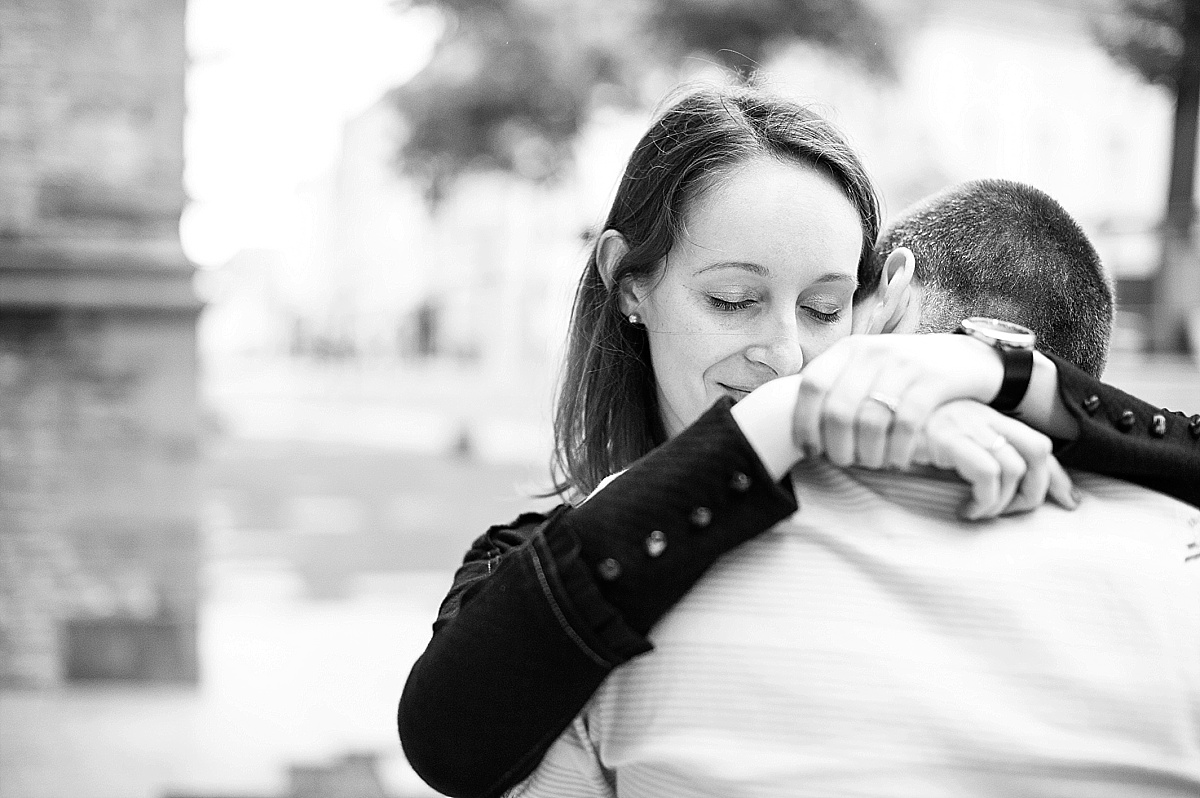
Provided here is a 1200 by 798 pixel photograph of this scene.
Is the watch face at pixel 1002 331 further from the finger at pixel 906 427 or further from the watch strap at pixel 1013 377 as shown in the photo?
the finger at pixel 906 427

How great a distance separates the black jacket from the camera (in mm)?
848

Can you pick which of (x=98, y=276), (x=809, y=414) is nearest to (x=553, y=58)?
(x=98, y=276)

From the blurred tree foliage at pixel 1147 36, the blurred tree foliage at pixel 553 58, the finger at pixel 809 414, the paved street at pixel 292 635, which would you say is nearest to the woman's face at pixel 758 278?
the finger at pixel 809 414

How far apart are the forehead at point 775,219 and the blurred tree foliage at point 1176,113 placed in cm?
1030

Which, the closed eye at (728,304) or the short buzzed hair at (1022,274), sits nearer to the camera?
the short buzzed hair at (1022,274)

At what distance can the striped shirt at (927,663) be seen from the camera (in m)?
0.82

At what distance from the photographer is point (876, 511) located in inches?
34.6

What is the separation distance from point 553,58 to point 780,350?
968 cm

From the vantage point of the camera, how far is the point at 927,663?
83cm

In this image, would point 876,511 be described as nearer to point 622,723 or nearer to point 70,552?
point 622,723

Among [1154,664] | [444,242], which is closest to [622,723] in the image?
[1154,664]

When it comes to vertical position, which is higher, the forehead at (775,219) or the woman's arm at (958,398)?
the forehead at (775,219)

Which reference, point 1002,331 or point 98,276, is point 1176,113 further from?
point 1002,331

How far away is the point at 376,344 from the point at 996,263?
2120 inches
